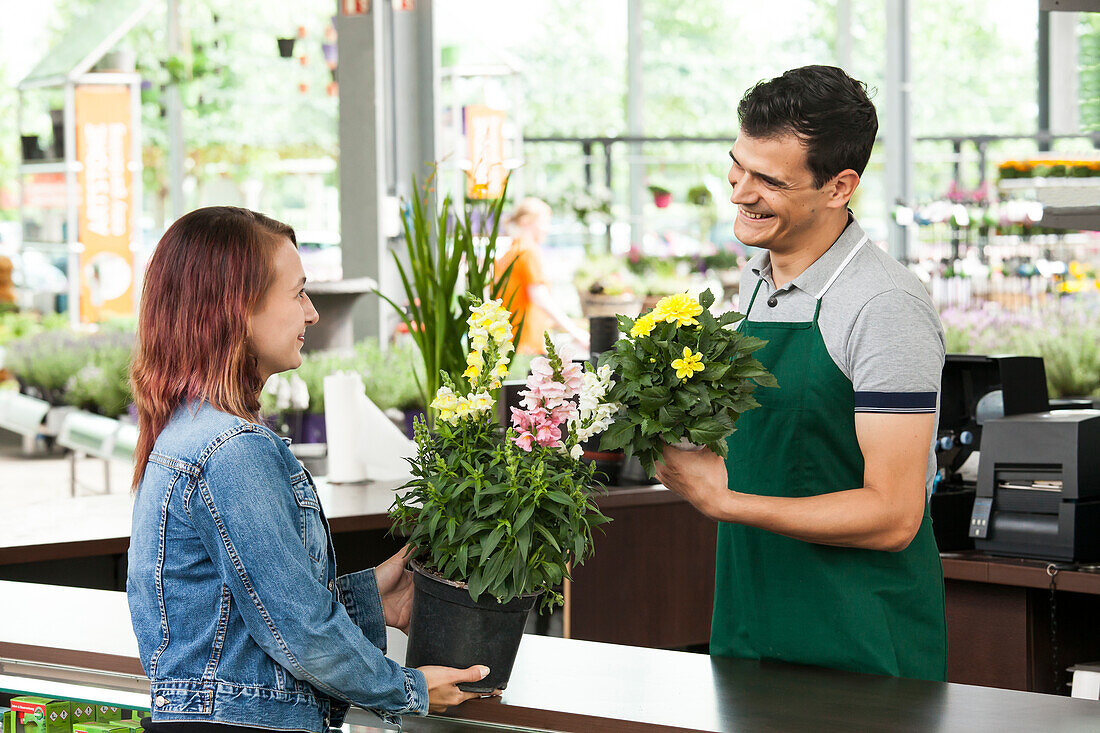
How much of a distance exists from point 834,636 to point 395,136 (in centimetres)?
604

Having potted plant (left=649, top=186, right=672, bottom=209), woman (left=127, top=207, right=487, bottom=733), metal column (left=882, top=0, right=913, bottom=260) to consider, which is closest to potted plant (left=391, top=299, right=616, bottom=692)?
woman (left=127, top=207, right=487, bottom=733)

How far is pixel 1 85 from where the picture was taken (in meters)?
11.6

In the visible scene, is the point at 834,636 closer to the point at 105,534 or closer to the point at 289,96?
the point at 105,534

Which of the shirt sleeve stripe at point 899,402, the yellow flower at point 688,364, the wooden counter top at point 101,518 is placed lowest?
the wooden counter top at point 101,518

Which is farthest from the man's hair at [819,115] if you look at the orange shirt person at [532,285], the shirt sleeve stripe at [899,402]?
the orange shirt person at [532,285]

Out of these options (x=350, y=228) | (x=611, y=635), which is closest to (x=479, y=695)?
(x=611, y=635)

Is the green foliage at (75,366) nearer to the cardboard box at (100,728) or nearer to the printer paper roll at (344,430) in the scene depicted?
the printer paper roll at (344,430)

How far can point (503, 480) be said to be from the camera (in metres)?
1.49

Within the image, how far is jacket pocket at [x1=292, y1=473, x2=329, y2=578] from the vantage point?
145 cm

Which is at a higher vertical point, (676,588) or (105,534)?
(105,534)

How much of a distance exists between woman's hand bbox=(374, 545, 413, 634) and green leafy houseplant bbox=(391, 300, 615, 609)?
0.50 ft

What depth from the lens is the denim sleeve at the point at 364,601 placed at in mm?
1656

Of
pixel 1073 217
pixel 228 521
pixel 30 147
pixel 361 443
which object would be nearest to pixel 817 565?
pixel 228 521

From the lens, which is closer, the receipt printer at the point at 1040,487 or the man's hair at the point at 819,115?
the man's hair at the point at 819,115
